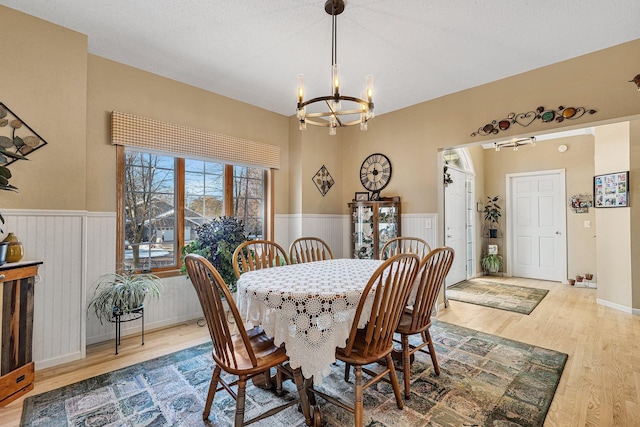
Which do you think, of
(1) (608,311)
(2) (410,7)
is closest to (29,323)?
(2) (410,7)

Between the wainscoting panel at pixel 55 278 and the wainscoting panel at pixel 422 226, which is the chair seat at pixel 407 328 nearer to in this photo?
the wainscoting panel at pixel 422 226

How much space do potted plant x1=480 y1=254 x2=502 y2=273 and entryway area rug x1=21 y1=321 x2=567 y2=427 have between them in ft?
12.1

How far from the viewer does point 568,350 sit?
2.64 metres

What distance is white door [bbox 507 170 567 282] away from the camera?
5.45 meters

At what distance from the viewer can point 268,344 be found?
5.59ft

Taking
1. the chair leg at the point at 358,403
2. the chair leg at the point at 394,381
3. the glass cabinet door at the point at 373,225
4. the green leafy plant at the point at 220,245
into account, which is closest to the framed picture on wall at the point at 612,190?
the glass cabinet door at the point at 373,225

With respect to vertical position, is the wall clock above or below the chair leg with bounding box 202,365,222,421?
above

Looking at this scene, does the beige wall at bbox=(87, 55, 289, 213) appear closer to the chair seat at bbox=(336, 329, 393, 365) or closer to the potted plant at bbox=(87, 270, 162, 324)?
the potted plant at bbox=(87, 270, 162, 324)

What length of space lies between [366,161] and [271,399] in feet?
11.3

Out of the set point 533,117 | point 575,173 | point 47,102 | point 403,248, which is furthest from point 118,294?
point 575,173

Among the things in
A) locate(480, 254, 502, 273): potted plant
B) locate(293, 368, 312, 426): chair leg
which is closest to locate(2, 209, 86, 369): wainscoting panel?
locate(293, 368, 312, 426): chair leg

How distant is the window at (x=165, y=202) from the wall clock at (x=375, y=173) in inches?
74.1

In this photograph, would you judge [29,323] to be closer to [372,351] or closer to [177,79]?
[372,351]

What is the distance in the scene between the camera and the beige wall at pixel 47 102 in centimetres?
223
